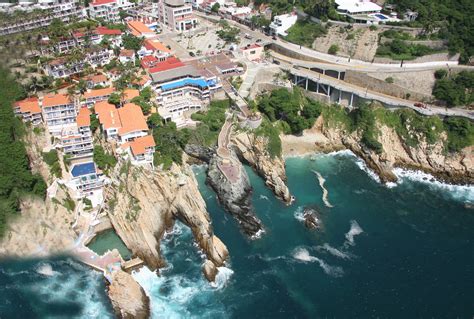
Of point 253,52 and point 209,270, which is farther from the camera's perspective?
point 253,52

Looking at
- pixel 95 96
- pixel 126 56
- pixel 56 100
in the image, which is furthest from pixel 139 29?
pixel 56 100

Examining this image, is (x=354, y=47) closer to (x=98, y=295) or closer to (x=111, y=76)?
(x=111, y=76)

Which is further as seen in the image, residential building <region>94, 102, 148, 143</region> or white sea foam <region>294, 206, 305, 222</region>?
residential building <region>94, 102, 148, 143</region>

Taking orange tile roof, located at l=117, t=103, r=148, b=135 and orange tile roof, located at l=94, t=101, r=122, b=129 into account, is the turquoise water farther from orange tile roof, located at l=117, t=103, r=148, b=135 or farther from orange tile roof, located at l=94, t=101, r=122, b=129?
orange tile roof, located at l=94, t=101, r=122, b=129

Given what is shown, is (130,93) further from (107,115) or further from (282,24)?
(282,24)

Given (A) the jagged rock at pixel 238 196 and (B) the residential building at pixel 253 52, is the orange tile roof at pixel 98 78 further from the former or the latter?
(B) the residential building at pixel 253 52

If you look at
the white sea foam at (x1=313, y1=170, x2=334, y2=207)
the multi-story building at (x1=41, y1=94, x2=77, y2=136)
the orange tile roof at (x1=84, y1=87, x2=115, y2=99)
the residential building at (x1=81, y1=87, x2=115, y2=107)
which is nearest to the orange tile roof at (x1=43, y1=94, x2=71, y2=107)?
the multi-story building at (x1=41, y1=94, x2=77, y2=136)

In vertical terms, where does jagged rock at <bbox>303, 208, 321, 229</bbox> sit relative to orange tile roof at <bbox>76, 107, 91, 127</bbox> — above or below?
below
